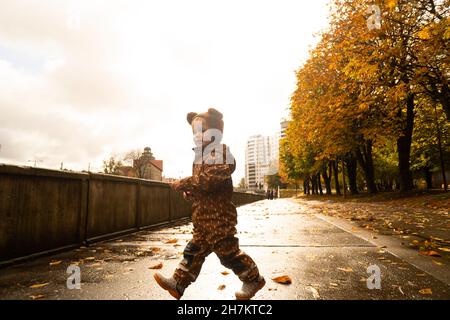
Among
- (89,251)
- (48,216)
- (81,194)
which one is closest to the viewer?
(48,216)

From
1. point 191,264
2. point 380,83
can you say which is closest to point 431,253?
point 191,264

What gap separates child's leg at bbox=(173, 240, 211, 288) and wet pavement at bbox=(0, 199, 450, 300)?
19 cm

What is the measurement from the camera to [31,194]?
3.95 metres

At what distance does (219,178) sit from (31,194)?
2.92m

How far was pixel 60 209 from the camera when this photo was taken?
4.50 m

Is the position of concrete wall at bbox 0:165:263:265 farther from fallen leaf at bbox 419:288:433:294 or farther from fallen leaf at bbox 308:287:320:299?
fallen leaf at bbox 419:288:433:294

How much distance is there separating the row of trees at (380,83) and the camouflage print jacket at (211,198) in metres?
6.51

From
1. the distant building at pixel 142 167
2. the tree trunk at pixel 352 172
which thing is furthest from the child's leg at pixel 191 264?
the distant building at pixel 142 167

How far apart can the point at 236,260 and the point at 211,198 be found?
572mm

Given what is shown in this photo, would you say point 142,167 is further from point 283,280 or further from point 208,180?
point 208,180

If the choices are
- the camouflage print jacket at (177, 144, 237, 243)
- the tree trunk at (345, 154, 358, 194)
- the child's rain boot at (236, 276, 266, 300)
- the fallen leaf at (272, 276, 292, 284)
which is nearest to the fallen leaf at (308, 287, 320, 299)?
the fallen leaf at (272, 276, 292, 284)

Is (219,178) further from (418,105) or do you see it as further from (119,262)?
(418,105)

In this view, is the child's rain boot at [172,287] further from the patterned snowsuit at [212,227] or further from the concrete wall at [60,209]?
the concrete wall at [60,209]

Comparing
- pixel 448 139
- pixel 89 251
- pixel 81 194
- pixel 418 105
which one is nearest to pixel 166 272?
pixel 89 251
